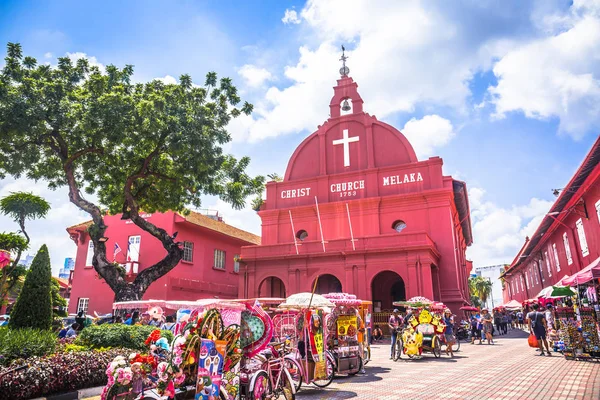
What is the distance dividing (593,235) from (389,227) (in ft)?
33.9

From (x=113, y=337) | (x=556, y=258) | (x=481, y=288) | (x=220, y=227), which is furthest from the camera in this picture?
(x=481, y=288)

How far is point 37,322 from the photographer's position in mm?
10281

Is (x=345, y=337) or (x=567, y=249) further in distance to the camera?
(x=567, y=249)

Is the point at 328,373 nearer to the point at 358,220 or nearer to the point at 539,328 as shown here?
the point at 539,328

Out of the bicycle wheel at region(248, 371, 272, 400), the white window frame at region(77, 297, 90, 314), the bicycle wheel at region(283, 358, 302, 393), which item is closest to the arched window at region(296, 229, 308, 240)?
the white window frame at region(77, 297, 90, 314)

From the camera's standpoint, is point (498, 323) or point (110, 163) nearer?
point (110, 163)

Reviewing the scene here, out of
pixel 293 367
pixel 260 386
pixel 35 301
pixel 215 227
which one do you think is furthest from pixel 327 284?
pixel 260 386

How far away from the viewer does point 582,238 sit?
63.2 feet

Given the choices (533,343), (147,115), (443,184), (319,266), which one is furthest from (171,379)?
(443,184)

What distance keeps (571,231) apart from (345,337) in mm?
16440

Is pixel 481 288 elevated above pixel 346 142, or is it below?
below

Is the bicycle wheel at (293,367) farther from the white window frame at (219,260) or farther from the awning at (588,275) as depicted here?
the white window frame at (219,260)

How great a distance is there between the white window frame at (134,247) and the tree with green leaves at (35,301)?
1439 cm

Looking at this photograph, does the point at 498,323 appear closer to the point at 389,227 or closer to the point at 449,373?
the point at 389,227
